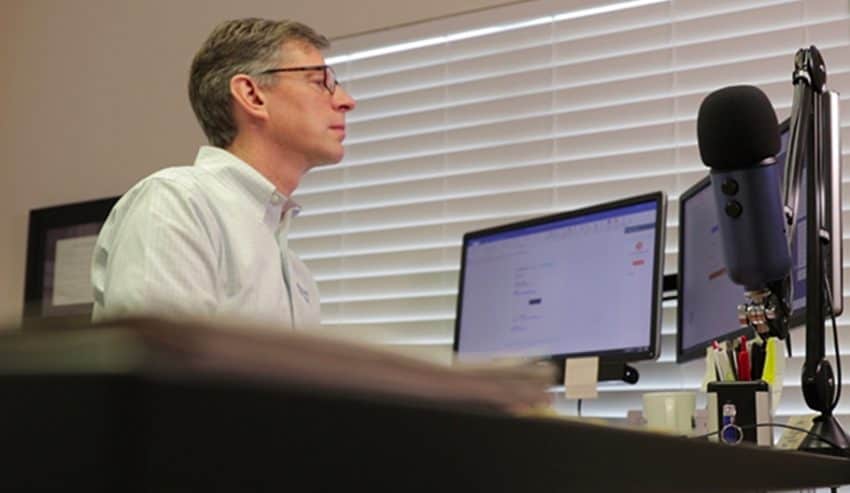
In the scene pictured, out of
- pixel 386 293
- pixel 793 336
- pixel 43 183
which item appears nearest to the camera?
pixel 793 336

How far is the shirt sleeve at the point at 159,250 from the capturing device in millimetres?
1546

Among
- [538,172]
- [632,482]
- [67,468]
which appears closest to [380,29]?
[538,172]

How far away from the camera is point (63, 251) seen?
342 cm

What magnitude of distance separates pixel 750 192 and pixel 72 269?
2.60 metres

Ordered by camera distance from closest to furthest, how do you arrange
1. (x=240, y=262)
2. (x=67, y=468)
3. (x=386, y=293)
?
(x=67, y=468)
(x=240, y=262)
(x=386, y=293)

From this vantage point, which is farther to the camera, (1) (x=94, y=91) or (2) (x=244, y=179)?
(1) (x=94, y=91)

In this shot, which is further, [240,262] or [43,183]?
[43,183]

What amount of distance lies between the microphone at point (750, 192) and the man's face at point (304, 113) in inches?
39.6

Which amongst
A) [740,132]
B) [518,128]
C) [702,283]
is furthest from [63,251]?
[740,132]

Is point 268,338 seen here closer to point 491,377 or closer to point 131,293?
point 491,377

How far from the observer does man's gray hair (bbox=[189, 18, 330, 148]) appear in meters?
2.09

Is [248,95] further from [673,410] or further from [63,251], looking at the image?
[63,251]

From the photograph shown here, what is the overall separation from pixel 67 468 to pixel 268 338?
0.04 m

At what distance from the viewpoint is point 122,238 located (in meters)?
1.62
